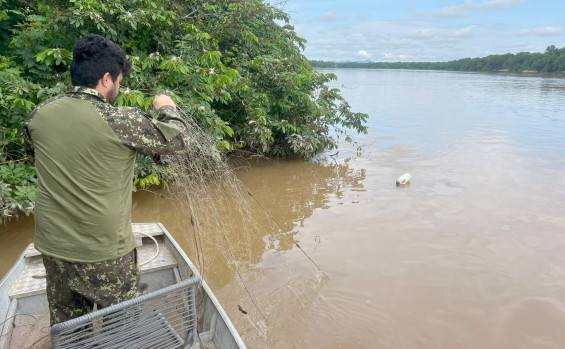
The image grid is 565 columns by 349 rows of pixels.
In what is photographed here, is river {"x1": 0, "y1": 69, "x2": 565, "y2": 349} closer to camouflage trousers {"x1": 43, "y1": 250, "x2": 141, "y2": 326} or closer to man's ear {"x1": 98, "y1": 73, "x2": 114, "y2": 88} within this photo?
camouflage trousers {"x1": 43, "y1": 250, "x2": 141, "y2": 326}

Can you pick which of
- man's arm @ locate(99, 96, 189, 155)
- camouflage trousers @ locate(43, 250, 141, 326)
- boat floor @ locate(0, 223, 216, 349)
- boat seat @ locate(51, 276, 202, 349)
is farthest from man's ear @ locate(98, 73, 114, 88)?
boat floor @ locate(0, 223, 216, 349)

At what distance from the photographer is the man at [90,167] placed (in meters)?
1.69

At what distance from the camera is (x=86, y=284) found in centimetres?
194

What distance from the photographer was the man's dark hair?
173 cm

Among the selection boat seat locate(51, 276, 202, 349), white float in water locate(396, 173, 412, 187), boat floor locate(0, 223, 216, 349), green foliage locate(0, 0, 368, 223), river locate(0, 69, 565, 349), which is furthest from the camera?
white float in water locate(396, 173, 412, 187)

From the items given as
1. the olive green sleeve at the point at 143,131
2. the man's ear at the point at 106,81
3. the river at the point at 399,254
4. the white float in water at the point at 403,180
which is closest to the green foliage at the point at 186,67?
the river at the point at 399,254

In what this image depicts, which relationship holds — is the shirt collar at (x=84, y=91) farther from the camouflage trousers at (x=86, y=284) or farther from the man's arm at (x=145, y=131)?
the camouflage trousers at (x=86, y=284)

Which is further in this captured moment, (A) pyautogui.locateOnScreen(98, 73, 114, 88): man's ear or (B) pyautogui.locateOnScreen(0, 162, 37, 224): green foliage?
(B) pyautogui.locateOnScreen(0, 162, 37, 224): green foliage

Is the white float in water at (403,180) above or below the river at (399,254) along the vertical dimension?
above

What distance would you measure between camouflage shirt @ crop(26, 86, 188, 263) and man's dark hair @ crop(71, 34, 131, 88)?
6 cm

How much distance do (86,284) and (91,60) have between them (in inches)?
43.3

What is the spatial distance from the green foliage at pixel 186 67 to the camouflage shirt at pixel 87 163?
2.88m

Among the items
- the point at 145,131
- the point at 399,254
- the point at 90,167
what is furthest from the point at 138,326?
the point at 399,254

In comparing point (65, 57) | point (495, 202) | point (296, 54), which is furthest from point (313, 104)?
point (65, 57)
